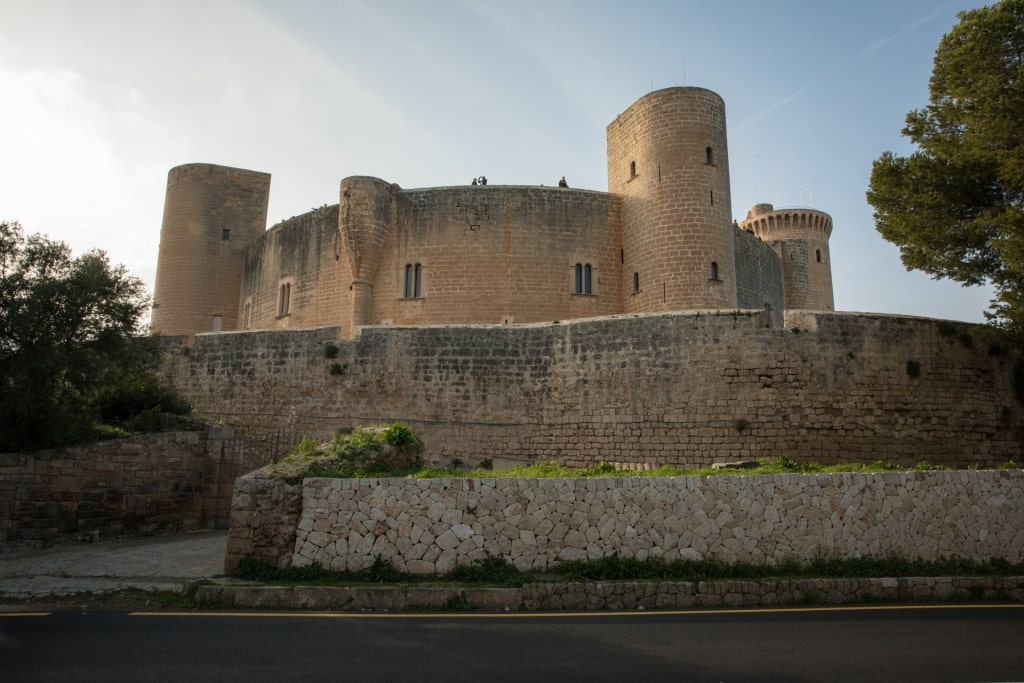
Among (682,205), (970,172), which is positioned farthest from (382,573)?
(682,205)

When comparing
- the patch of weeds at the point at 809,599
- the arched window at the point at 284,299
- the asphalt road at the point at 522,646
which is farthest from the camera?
the arched window at the point at 284,299

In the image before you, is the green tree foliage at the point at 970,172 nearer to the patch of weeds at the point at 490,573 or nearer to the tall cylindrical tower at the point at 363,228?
the patch of weeds at the point at 490,573

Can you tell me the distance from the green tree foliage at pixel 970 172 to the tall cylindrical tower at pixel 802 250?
19999 millimetres

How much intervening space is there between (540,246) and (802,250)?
18.9 meters

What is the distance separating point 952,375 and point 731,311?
5193mm

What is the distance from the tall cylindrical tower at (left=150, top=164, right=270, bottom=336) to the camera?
32438 millimetres

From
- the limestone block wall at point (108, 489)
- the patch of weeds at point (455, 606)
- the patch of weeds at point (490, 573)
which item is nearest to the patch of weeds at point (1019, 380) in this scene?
the patch of weeds at point (490, 573)

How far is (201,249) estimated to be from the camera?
3262 cm

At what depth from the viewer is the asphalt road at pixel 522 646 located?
6238 millimetres

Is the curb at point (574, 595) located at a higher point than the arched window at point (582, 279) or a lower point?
lower

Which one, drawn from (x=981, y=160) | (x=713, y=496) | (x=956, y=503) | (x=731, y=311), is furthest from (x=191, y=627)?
(x=981, y=160)

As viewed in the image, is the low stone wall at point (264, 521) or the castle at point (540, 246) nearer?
the low stone wall at point (264, 521)

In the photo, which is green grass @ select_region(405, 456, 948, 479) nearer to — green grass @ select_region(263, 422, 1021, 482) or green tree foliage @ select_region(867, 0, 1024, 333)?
green grass @ select_region(263, 422, 1021, 482)

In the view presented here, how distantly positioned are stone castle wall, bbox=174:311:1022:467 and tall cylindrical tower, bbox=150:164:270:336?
53.0ft
